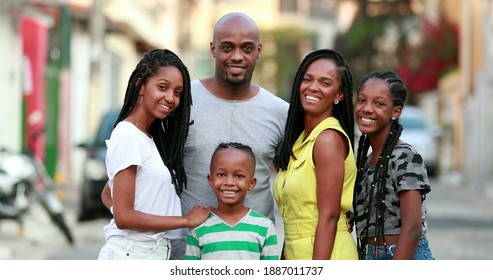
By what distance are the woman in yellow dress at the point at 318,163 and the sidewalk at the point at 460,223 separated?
22.1 ft

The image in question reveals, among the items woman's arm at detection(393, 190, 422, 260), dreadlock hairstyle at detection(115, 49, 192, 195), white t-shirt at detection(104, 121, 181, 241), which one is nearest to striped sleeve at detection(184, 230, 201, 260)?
white t-shirt at detection(104, 121, 181, 241)

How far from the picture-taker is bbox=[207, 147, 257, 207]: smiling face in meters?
4.74

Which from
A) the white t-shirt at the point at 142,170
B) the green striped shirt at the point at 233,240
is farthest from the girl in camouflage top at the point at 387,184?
the white t-shirt at the point at 142,170

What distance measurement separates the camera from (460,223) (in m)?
16.4

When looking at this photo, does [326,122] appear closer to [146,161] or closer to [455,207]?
[146,161]

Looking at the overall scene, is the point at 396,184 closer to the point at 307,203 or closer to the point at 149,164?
the point at 307,203

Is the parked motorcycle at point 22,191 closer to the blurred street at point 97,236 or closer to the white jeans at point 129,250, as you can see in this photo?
the blurred street at point 97,236

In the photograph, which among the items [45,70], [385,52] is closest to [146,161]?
[45,70]

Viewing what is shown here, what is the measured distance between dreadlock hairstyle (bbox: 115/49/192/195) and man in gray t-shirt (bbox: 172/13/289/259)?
18 cm

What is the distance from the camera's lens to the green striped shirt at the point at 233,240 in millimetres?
4660

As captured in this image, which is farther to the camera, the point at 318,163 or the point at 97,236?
the point at 97,236

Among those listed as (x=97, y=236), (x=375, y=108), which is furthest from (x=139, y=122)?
(x=97, y=236)

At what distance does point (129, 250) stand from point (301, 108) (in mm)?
927

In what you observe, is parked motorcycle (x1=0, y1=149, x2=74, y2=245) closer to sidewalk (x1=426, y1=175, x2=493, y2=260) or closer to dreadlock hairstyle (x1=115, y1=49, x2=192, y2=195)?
sidewalk (x1=426, y1=175, x2=493, y2=260)
